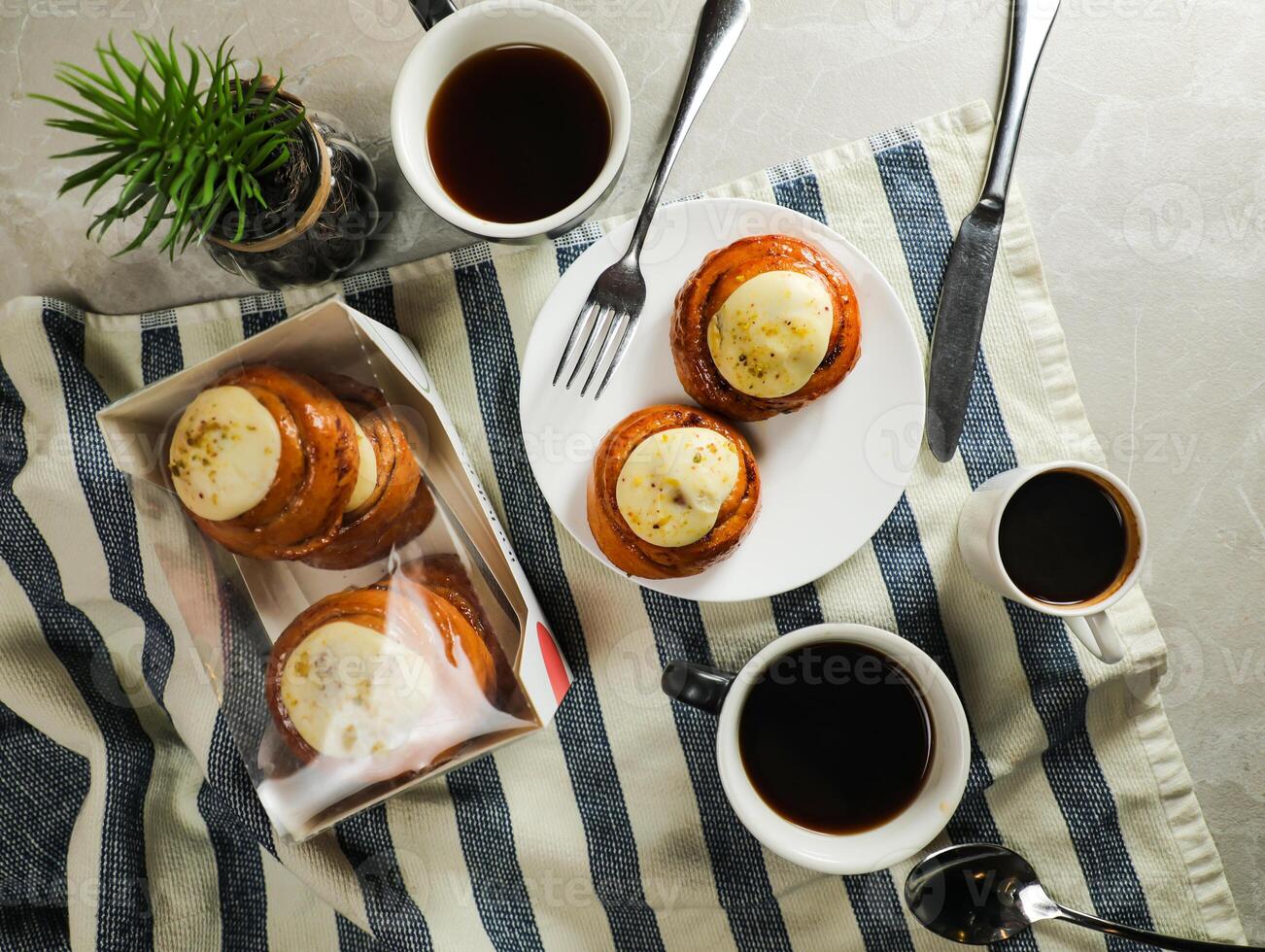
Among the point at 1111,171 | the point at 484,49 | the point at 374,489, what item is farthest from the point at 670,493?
the point at 1111,171

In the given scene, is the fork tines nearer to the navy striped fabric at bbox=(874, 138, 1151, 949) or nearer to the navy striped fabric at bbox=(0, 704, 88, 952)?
the navy striped fabric at bbox=(874, 138, 1151, 949)

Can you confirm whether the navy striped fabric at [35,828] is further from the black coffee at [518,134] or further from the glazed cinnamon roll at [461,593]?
the black coffee at [518,134]

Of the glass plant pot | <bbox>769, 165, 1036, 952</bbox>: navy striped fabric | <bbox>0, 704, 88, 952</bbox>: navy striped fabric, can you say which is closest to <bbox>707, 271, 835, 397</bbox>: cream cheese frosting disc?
<bbox>769, 165, 1036, 952</bbox>: navy striped fabric

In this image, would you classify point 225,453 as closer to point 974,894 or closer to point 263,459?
point 263,459

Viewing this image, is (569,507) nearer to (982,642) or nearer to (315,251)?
(315,251)

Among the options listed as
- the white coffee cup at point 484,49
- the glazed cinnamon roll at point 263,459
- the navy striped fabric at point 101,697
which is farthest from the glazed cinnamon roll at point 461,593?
the navy striped fabric at point 101,697

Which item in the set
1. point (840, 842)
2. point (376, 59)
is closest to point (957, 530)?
point (840, 842)
